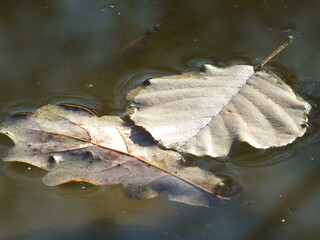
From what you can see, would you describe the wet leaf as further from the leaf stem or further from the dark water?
the leaf stem

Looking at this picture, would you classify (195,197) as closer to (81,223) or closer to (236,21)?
(81,223)

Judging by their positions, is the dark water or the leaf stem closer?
the dark water

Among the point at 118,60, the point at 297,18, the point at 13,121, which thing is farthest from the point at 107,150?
the point at 297,18

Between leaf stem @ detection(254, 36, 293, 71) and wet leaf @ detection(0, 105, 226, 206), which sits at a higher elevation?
leaf stem @ detection(254, 36, 293, 71)

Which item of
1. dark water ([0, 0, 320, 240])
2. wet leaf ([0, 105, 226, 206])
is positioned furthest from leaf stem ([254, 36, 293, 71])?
wet leaf ([0, 105, 226, 206])

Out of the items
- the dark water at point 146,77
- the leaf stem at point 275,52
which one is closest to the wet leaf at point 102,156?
the dark water at point 146,77

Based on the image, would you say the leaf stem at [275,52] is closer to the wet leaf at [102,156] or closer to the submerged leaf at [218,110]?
the submerged leaf at [218,110]
